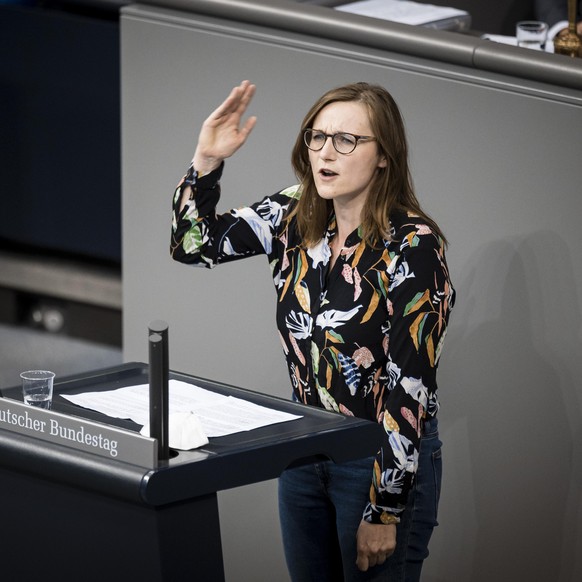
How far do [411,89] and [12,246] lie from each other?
2020mm

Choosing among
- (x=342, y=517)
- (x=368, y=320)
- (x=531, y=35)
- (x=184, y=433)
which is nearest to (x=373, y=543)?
(x=342, y=517)

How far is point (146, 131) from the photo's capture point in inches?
126

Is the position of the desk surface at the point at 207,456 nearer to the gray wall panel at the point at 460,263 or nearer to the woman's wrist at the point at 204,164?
the woman's wrist at the point at 204,164

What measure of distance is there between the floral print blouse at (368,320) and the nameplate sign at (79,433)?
0.65 metres

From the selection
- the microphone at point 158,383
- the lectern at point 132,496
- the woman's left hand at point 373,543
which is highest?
the microphone at point 158,383

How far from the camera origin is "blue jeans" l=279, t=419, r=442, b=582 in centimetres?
222

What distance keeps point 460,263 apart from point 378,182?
0.56m

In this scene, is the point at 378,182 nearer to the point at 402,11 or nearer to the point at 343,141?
the point at 343,141

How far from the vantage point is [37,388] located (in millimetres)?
1808

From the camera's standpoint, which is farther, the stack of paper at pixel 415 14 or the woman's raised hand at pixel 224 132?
the stack of paper at pixel 415 14

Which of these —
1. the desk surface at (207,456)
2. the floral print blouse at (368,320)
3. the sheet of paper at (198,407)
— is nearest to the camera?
the desk surface at (207,456)

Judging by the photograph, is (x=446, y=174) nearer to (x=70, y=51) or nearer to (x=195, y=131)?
(x=195, y=131)

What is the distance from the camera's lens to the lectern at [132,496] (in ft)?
5.26

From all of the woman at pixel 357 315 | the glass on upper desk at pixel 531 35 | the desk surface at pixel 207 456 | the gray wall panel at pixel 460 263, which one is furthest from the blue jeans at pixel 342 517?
the glass on upper desk at pixel 531 35
